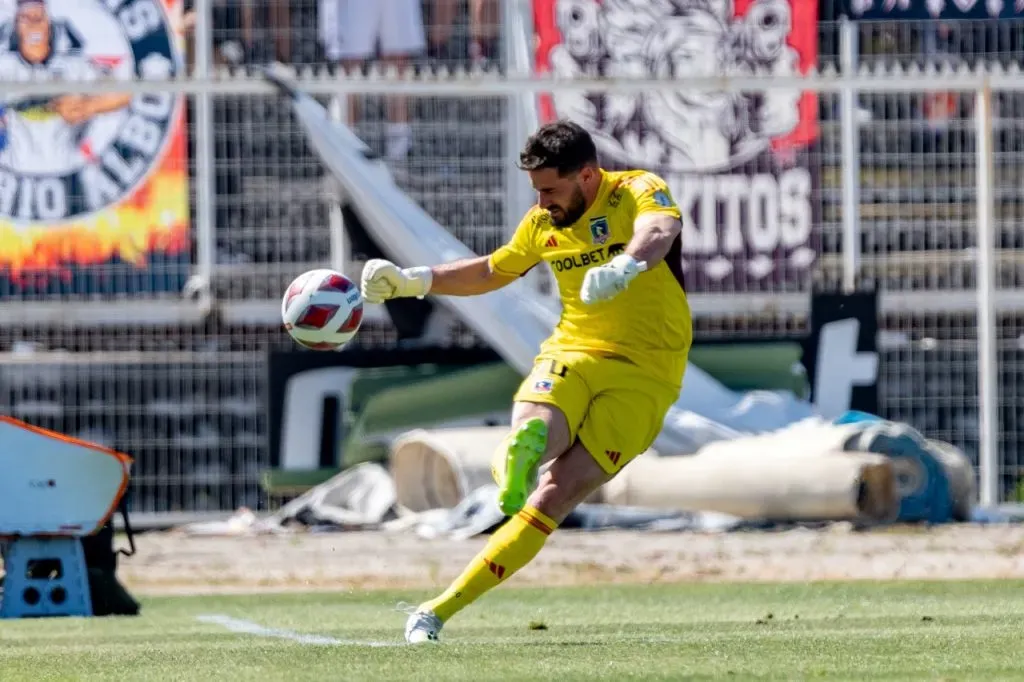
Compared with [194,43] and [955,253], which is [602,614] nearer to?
[955,253]

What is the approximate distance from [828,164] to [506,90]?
2.76 meters

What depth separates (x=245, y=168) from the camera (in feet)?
52.5

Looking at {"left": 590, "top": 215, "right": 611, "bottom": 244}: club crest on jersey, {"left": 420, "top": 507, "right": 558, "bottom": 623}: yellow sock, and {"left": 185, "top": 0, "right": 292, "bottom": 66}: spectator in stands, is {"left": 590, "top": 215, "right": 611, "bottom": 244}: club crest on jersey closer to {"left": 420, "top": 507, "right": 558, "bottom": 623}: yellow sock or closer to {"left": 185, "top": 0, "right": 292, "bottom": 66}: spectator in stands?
{"left": 420, "top": 507, "right": 558, "bottom": 623}: yellow sock

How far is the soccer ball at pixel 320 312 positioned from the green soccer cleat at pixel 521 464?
1.09 m

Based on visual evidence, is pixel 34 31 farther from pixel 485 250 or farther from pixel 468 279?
pixel 468 279

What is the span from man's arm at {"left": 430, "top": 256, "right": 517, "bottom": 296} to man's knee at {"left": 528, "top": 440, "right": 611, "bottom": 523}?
3.02 feet

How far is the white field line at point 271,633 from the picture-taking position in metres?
7.11

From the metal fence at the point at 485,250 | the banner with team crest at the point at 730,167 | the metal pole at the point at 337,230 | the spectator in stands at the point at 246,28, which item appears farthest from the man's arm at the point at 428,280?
the spectator in stands at the point at 246,28

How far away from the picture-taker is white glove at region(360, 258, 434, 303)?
777 cm

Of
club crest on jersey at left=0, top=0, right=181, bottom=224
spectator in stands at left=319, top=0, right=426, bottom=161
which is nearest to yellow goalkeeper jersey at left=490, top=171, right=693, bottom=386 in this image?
club crest on jersey at left=0, top=0, right=181, bottom=224

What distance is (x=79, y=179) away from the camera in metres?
16.0

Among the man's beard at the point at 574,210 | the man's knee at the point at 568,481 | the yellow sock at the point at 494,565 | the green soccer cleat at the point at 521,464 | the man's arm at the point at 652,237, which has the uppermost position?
the man's beard at the point at 574,210

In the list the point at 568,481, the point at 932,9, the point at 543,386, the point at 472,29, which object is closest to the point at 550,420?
the point at 543,386

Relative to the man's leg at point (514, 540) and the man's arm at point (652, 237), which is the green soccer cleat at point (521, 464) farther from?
the man's arm at point (652, 237)
